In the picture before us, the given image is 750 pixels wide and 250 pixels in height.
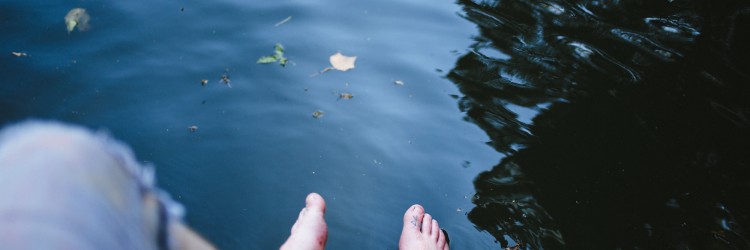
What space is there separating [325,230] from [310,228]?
0.25ft

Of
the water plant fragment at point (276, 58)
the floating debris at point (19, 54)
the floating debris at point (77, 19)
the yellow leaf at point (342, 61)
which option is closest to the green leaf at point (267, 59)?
the water plant fragment at point (276, 58)

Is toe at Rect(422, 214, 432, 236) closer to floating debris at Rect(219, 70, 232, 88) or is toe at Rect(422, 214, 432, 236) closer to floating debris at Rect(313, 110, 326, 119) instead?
floating debris at Rect(313, 110, 326, 119)

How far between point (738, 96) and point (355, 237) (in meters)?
2.37

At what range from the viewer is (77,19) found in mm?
3209

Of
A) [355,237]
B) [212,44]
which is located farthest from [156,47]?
[355,237]

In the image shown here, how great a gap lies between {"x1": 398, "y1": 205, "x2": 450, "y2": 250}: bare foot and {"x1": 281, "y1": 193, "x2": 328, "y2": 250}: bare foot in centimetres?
37

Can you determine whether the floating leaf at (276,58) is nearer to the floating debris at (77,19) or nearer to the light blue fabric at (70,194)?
the floating debris at (77,19)

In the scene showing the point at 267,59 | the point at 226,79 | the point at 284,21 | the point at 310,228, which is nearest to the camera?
the point at 310,228

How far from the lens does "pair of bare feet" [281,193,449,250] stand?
82.8 inches

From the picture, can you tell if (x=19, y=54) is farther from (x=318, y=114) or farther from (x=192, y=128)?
(x=318, y=114)

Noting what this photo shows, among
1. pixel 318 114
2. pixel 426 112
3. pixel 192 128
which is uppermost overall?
pixel 426 112

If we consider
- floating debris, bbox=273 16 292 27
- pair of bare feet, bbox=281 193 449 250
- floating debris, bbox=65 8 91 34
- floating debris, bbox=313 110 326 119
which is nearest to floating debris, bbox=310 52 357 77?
floating debris, bbox=313 110 326 119

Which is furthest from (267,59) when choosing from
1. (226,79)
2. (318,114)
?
(318,114)

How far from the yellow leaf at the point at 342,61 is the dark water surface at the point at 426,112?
0.18 feet
